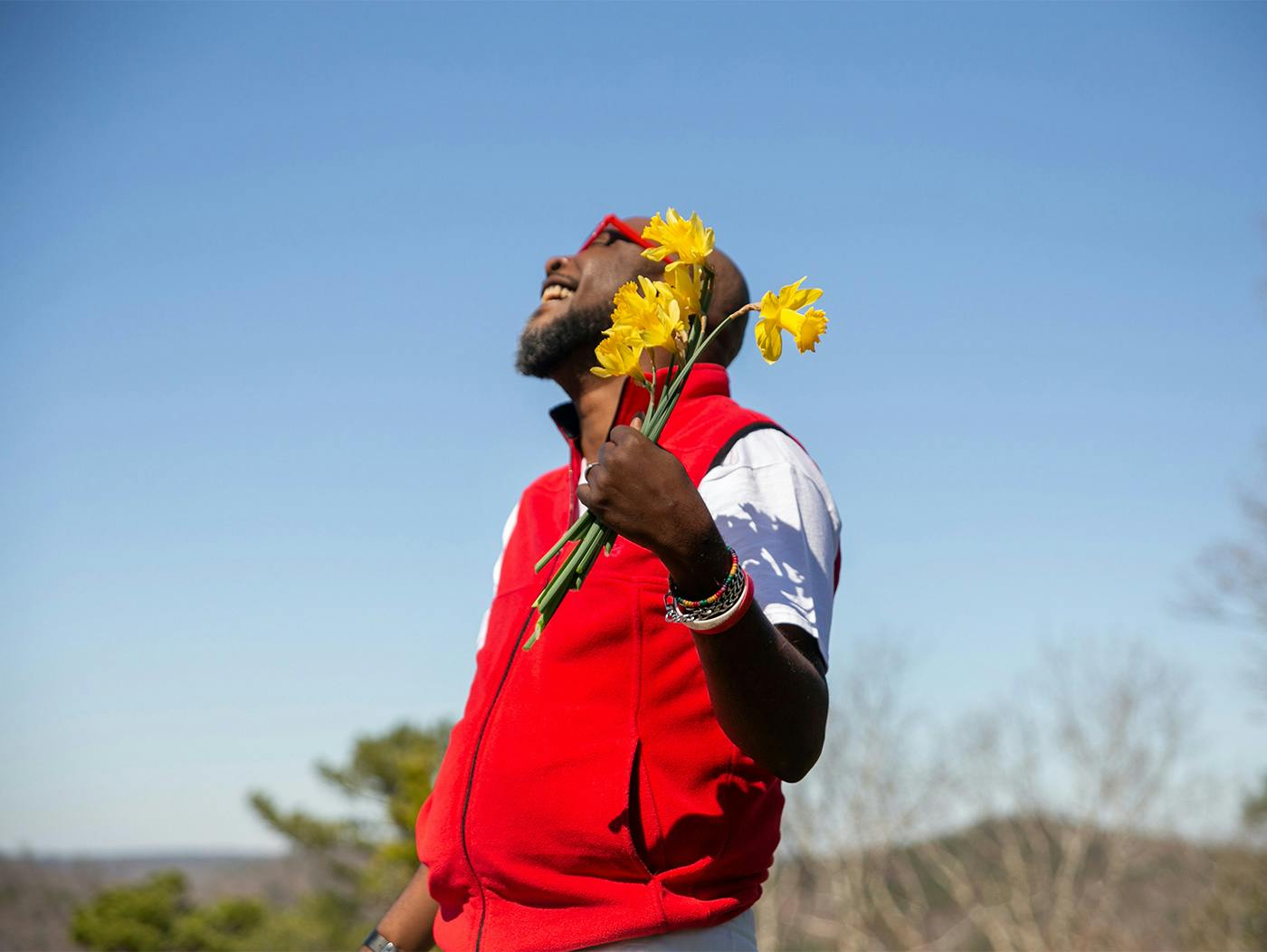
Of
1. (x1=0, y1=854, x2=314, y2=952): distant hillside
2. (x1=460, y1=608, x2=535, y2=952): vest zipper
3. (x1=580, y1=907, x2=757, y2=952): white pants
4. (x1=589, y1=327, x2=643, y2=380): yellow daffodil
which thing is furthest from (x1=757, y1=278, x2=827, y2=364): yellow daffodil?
(x1=0, y1=854, x2=314, y2=952): distant hillside

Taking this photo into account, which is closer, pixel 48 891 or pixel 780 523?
pixel 780 523

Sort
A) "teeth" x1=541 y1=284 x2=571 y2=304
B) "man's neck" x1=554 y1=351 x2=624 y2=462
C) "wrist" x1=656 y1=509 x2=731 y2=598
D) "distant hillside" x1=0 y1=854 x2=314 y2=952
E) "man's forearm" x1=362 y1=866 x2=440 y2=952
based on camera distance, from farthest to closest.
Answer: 1. "distant hillside" x1=0 y1=854 x2=314 y2=952
2. "teeth" x1=541 y1=284 x2=571 y2=304
3. "man's neck" x1=554 y1=351 x2=624 y2=462
4. "man's forearm" x1=362 y1=866 x2=440 y2=952
5. "wrist" x1=656 y1=509 x2=731 y2=598

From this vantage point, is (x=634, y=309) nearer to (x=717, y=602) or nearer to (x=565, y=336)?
(x=717, y=602)

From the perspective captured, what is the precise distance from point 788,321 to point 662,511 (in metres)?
0.46

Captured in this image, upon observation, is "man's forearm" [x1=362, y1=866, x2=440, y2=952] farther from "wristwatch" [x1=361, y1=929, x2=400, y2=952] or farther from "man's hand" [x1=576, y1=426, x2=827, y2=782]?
"man's hand" [x1=576, y1=426, x2=827, y2=782]

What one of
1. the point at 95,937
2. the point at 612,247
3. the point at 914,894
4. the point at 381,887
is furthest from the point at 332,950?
the point at 612,247

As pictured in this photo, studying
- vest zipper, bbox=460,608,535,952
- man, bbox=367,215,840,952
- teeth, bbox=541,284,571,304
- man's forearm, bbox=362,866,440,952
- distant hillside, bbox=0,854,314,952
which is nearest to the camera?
man, bbox=367,215,840,952

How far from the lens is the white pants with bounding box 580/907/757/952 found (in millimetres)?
1990

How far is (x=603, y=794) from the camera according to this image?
200 cm

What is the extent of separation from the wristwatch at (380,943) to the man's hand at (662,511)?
1386 millimetres

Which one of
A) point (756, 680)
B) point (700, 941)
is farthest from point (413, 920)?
point (756, 680)

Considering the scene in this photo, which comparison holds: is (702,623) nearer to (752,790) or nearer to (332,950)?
(752,790)

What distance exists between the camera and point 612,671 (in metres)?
2.10

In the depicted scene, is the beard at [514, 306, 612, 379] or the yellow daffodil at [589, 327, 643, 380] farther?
the beard at [514, 306, 612, 379]
